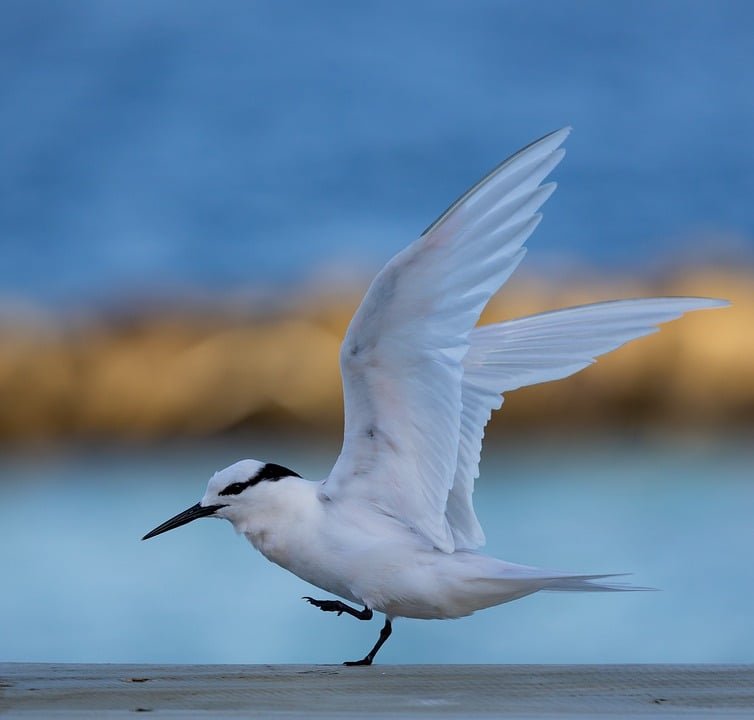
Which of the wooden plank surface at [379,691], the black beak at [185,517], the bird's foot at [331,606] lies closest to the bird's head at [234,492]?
the black beak at [185,517]

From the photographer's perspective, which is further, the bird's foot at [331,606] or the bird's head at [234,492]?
the bird's head at [234,492]

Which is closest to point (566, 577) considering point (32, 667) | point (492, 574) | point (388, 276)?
point (492, 574)

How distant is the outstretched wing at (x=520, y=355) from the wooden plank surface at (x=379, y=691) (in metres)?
0.70

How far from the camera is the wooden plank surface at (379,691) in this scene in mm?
1519

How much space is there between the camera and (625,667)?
1911 millimetres

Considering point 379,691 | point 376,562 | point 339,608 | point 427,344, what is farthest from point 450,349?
point 379,691

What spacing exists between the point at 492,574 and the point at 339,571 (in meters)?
0.31

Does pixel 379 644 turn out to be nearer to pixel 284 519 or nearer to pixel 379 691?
pixel 284 519

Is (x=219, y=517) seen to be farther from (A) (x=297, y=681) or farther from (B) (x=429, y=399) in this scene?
(A) (x=297, y=681)

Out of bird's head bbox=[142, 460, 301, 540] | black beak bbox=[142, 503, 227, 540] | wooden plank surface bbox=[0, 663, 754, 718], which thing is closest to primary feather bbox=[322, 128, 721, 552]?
bird's head bbox=[142, 460, 301, 540]

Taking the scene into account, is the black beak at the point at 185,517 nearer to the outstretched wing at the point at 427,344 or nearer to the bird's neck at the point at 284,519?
the bird's neck at the point at 284,519

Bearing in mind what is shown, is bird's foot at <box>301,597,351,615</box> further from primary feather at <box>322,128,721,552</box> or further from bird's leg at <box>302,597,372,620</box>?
primary feather at <box>322,128,721,552</box>

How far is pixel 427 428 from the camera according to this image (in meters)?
2.41

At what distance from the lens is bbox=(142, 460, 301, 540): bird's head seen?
8.61ft
